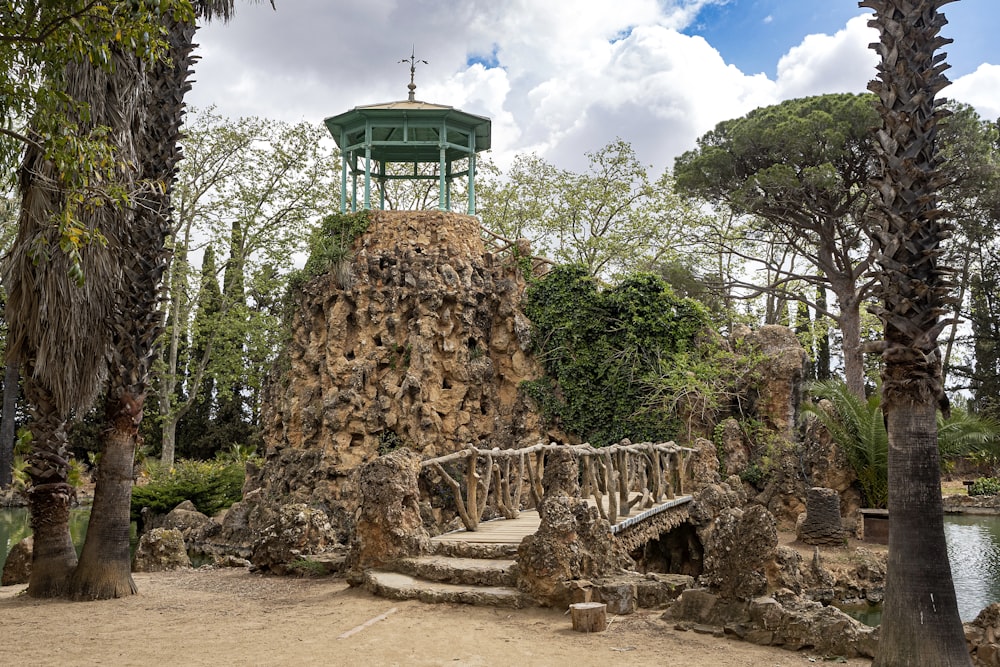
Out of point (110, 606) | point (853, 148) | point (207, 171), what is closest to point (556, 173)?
point (853, 148)

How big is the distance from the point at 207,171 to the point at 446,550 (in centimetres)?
1980

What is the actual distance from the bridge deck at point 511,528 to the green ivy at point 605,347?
16.5 ft

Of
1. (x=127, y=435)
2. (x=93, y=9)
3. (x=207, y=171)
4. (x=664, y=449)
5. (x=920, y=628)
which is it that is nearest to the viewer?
(x=920, y=628)

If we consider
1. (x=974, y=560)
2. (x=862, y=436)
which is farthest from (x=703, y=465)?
(x=974, y=560)

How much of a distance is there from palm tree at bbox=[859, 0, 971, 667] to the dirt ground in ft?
2.93

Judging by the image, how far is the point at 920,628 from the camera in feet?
18.7

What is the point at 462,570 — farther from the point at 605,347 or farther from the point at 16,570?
the point at 605,347

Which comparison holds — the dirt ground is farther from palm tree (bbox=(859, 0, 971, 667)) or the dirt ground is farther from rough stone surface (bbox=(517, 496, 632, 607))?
palm tree (bbox=(859, 0, 971, 667))

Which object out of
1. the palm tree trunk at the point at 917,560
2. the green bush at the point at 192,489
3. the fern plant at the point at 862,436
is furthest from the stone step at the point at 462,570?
the green bush at the point at 192,489

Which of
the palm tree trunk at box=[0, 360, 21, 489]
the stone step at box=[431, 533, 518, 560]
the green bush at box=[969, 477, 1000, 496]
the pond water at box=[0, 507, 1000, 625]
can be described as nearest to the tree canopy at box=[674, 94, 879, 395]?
the pond water at box=[0, 507, 1000, 625]

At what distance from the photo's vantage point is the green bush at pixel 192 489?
2127 centimetres

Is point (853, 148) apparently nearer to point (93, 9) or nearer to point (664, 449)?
point (664, 449)

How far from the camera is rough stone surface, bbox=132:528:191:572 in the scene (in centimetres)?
1262

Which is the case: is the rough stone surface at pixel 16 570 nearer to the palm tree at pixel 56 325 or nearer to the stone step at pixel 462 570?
the palm tree at pixel 56 325
